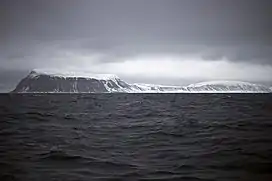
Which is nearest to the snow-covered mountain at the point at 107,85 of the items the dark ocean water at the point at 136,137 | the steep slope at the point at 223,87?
the steep slope at the point at 223,87

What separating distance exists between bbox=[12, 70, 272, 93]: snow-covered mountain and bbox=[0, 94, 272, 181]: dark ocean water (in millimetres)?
115

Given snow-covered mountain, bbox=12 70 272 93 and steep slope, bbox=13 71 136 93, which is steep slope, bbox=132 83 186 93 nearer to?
snow-covered mountain, bbox=12 70 272 93

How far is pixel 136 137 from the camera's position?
3.41 meters

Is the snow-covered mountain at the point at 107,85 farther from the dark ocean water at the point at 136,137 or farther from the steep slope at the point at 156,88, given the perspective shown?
the dark ocean water at the point at 136,137

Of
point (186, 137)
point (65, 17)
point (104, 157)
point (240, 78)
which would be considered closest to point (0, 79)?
point (65, 17)

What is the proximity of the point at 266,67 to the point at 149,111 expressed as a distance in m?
1.51

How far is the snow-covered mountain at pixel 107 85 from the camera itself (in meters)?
3.88

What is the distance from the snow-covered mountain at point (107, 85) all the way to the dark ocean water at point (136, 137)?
0.12 metres

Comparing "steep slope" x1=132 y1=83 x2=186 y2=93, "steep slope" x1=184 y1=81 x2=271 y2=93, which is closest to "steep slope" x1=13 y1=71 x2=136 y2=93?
"steep slope" x1=132 y1=83 x2=186 y2=93

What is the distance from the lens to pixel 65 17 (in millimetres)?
3781

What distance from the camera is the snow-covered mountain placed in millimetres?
3875

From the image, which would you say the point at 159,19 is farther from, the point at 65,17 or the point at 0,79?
the point at 0,79

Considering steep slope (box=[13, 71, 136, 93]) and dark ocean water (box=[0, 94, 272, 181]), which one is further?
steep slope (box=[13, 71, 136, 93])

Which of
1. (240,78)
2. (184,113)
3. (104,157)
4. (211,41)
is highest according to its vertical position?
(211,41)
